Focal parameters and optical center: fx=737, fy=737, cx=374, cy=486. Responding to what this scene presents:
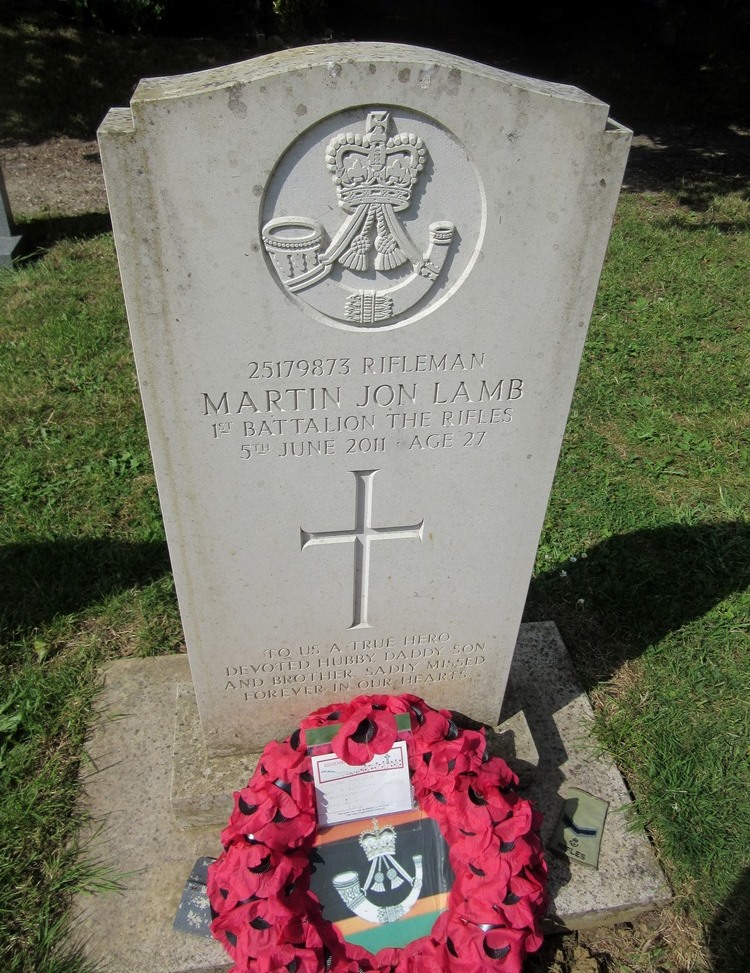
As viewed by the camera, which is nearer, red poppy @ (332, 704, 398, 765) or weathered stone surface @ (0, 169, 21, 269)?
red poppy @ (332, 704, 398, 765)

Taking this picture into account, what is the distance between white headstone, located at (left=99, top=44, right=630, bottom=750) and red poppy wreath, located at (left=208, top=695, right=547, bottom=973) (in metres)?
0.31

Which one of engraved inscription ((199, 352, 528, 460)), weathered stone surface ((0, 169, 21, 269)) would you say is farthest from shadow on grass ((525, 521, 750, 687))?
weathered stone surface ((0, 169, 21, 269))

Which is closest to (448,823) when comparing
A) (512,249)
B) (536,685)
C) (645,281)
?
(536,685)

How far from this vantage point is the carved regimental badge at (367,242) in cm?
163

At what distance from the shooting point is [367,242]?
5.72 ft

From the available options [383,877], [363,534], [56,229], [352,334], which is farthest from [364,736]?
[56,229]

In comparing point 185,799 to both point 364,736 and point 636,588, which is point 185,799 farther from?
point 636,588

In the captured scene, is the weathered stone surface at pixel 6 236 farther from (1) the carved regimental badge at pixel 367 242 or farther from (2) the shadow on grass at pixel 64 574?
(1) the carved regimental badge at pixel 367 242

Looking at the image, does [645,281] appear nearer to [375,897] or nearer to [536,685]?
[536,685]

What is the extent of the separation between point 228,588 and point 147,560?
1.55 m

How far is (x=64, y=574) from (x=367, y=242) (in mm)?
2562

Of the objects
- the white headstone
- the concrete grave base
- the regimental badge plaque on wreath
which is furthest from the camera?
the concrete grave base

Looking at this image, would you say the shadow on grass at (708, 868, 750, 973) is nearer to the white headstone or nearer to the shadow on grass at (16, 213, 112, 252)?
the white headstone

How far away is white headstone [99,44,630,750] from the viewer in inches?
62.7
